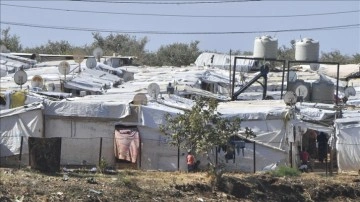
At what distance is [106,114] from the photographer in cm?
3152

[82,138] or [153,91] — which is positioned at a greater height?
[153,91]

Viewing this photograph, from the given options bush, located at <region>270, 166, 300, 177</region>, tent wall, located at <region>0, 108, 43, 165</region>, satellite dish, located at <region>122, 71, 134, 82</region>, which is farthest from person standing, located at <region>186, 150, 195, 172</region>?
satellite dish, located at <region>122, 71, 134, 82</region>

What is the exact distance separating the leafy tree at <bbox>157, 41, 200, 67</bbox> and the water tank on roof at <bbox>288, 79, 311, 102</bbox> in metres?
37.0

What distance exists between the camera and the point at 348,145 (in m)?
33.0

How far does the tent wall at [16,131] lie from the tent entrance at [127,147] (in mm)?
2911

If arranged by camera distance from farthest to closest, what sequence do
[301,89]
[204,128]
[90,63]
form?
[90,63], [301,89], [204,128]

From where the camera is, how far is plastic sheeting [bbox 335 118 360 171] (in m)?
33.0

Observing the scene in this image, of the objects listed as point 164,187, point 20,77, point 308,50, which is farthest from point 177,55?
point 164,187

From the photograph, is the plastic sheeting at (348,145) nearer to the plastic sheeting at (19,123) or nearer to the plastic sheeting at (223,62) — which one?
the plastic sheeting at (19,123)

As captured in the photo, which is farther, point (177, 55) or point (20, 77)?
point (177, 55)

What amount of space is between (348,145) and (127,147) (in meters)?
8.50

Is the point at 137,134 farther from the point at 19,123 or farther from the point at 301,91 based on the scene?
the point at 301,91

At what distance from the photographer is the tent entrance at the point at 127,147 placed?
31.3 metres

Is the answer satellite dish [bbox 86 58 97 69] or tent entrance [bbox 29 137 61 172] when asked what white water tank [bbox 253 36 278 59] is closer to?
satellite dish [bbox 86 58 97 69]
